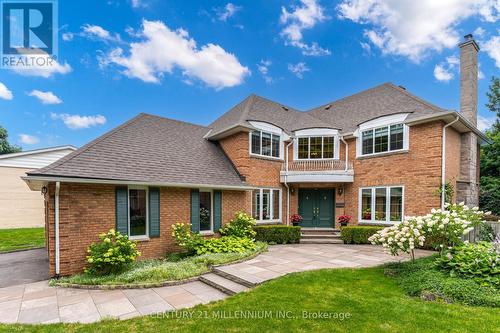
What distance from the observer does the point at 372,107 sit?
1370cm

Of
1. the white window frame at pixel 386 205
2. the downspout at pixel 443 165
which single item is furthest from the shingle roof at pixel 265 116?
the downspout at pixel 443 165

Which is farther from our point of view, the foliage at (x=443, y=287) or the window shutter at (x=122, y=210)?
the window shutter at (x=122, y=210)

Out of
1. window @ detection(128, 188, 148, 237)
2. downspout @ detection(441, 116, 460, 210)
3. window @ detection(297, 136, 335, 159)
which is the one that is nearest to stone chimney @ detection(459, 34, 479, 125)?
downspout @ detection(441, 116, 460, 210)

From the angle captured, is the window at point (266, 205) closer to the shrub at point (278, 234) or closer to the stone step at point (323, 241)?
the shrub at point (278, 234)

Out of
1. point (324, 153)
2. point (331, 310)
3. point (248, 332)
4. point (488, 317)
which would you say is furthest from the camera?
point (324, 153)

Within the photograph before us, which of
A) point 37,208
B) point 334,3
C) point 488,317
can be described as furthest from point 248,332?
point 37,208

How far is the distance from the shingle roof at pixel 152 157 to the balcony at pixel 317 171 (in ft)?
9.71

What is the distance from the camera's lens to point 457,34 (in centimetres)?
1225

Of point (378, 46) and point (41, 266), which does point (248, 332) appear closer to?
point (41, 266)

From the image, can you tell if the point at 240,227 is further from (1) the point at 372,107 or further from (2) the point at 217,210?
(1) the point at 372,107

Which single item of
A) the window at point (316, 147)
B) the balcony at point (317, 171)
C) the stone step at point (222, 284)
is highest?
the window at point (316, 147)

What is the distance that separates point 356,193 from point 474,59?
8.84 meters

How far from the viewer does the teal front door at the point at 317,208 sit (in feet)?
44.0

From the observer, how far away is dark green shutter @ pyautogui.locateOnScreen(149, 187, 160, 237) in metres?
8.47
